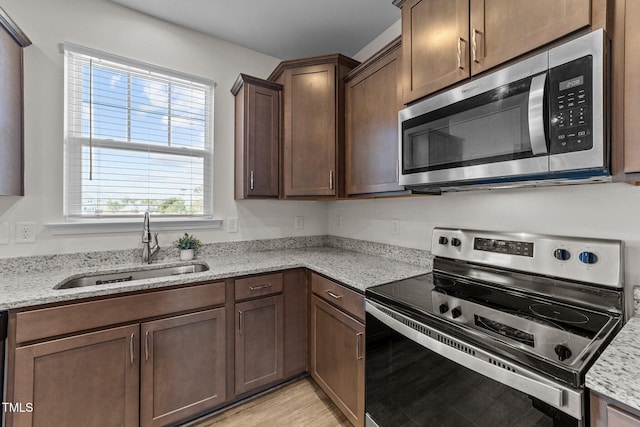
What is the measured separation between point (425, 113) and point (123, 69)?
2.06 m

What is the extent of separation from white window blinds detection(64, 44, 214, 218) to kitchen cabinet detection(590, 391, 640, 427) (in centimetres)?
228

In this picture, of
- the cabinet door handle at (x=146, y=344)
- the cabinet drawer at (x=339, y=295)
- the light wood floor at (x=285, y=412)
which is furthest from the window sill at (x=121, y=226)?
the light wood floor at (x=285, y=412)

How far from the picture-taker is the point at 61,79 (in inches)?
68.3

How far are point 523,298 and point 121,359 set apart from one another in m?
1.94

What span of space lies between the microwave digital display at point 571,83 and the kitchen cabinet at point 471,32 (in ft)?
0.54

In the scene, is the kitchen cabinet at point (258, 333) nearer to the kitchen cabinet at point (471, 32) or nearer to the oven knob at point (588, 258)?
the kitchen cabinet at point (471, 32)

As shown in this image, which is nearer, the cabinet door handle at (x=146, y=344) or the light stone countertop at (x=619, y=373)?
the light stone countertop at (x=619, y=373)

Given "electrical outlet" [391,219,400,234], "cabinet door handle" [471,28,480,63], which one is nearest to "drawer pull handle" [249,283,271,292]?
"electrical outlet" [391,219,400,234]

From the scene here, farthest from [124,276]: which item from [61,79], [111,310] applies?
[61,79]

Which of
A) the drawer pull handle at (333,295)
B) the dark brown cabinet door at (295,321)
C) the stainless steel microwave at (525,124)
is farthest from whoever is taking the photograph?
the dark brown cabinet door at (295,321)

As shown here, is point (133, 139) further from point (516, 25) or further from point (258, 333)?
point (516, 25)

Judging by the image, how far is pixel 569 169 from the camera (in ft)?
2.92

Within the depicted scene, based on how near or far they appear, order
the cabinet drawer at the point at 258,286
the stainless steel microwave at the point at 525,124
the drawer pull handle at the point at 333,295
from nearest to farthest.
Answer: the stainless steel microwave at the point at 525,124 < the drawer pull handle at the point at 333,295 < the cabinet drawer at the point at 258,286

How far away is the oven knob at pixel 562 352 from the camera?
29.0 inches
